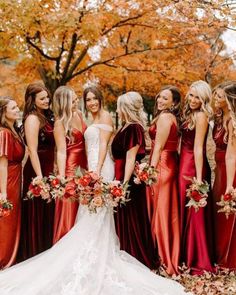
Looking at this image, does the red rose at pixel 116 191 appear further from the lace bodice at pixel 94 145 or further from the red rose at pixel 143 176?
the lace bodice at pixel 94 145

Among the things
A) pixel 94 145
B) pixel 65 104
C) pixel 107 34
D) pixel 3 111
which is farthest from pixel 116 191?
pixel 107 34

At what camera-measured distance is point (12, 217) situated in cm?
625

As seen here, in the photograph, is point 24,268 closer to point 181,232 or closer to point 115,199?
point 115,199

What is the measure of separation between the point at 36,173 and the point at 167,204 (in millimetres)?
1727

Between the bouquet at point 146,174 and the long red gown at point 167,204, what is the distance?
422mm

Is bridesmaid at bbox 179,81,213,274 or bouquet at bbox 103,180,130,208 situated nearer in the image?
bouquet at bbox 103,180,130,208

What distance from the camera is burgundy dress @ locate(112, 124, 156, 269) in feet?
20.3

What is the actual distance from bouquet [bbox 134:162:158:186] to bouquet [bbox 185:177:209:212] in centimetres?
47

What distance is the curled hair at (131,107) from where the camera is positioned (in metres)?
5.97

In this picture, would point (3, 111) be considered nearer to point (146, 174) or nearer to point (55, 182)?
point (55, 182)

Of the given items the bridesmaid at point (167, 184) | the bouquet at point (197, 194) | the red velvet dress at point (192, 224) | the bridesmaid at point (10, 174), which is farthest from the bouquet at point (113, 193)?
the bridesmaid at point (10, 174)

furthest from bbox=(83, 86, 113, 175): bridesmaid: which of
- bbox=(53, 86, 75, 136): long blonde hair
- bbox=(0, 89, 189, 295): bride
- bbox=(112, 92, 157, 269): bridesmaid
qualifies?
bbox=(53, 86, 75, 136): long blonde hair

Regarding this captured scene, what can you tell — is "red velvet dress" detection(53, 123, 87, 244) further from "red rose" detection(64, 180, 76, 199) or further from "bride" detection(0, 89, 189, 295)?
"red rose" detection(64, 180, 76, 199)

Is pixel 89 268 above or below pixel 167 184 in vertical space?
below
